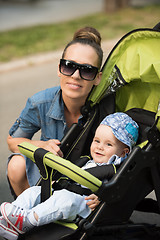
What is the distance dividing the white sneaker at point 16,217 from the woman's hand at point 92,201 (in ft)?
1.09

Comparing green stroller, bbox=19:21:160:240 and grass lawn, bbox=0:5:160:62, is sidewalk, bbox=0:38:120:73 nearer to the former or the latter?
grass lawn, bbox=0:5:160:62

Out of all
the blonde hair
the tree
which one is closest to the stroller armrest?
the blonde hair

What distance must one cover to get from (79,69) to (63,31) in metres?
5.81

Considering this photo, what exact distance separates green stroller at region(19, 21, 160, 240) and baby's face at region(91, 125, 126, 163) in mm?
165

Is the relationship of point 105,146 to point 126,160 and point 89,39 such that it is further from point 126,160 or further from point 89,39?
point 89,39

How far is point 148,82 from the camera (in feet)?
10.5

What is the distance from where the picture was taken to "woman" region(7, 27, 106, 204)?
301 cm

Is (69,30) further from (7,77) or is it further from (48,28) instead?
(7,77)

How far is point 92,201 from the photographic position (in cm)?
264

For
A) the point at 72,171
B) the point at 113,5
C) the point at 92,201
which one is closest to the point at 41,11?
the point at 113,5

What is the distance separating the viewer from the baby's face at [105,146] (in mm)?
2902

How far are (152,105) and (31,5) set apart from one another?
29.4 ft

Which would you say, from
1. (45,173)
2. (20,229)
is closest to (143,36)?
(45,173)

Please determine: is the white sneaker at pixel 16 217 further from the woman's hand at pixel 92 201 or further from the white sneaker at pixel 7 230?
the woman's hand at pixel 92 201
